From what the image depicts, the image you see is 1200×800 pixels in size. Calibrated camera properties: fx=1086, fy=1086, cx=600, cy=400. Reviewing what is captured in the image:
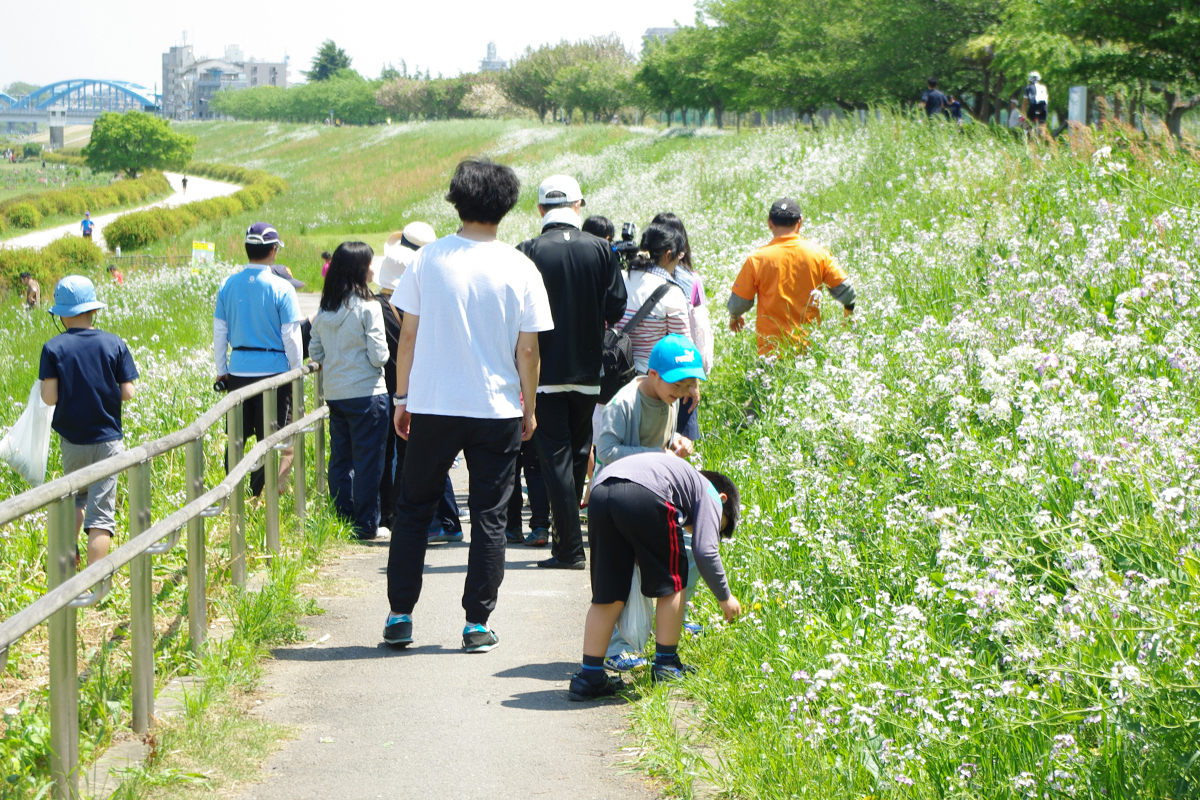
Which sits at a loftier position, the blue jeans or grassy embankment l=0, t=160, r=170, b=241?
grassy embankment l=0, t=160, r=170, b=241

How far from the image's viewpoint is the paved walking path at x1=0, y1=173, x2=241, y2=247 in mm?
51156

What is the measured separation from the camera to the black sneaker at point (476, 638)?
187 inches

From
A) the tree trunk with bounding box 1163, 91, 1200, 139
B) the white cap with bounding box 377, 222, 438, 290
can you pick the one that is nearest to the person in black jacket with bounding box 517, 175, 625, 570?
the white cap with bounding box 377, 222, 438, 290

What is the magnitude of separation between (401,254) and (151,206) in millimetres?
67837

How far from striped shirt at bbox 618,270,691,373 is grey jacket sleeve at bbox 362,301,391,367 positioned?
148 centimetres

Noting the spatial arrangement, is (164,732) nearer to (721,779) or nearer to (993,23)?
(721,779)

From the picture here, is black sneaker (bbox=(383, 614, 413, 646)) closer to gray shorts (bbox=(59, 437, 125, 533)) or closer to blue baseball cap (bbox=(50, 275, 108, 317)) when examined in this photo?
gray shorts (bbox=(59, 437, 125, 533))

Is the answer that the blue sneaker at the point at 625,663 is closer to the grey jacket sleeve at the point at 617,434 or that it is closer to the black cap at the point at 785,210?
the grey jacket sleeve at the point at 617,434

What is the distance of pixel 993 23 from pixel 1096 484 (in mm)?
30029

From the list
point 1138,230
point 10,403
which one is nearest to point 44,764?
point 1138,230

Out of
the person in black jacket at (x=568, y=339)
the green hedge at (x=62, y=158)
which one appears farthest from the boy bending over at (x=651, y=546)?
the green hedge at (x=62, y=158)

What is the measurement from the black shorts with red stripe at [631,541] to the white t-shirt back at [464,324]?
0.74 metres

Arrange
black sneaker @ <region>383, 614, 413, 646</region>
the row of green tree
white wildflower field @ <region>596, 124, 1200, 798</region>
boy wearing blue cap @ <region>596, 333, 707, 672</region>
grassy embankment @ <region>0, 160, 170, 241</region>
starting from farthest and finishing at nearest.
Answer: grassy embankment @ <region>0, 160, 170, 241</region> → the row of green tree → black sneaker @ <region>383, 614, 413, 646</region> → boy wearing blue cap @ <region>596, 333, 707, 672</region> → white wildflower field @ <region>596, 124, 1200, 798</region>

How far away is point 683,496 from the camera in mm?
4098
